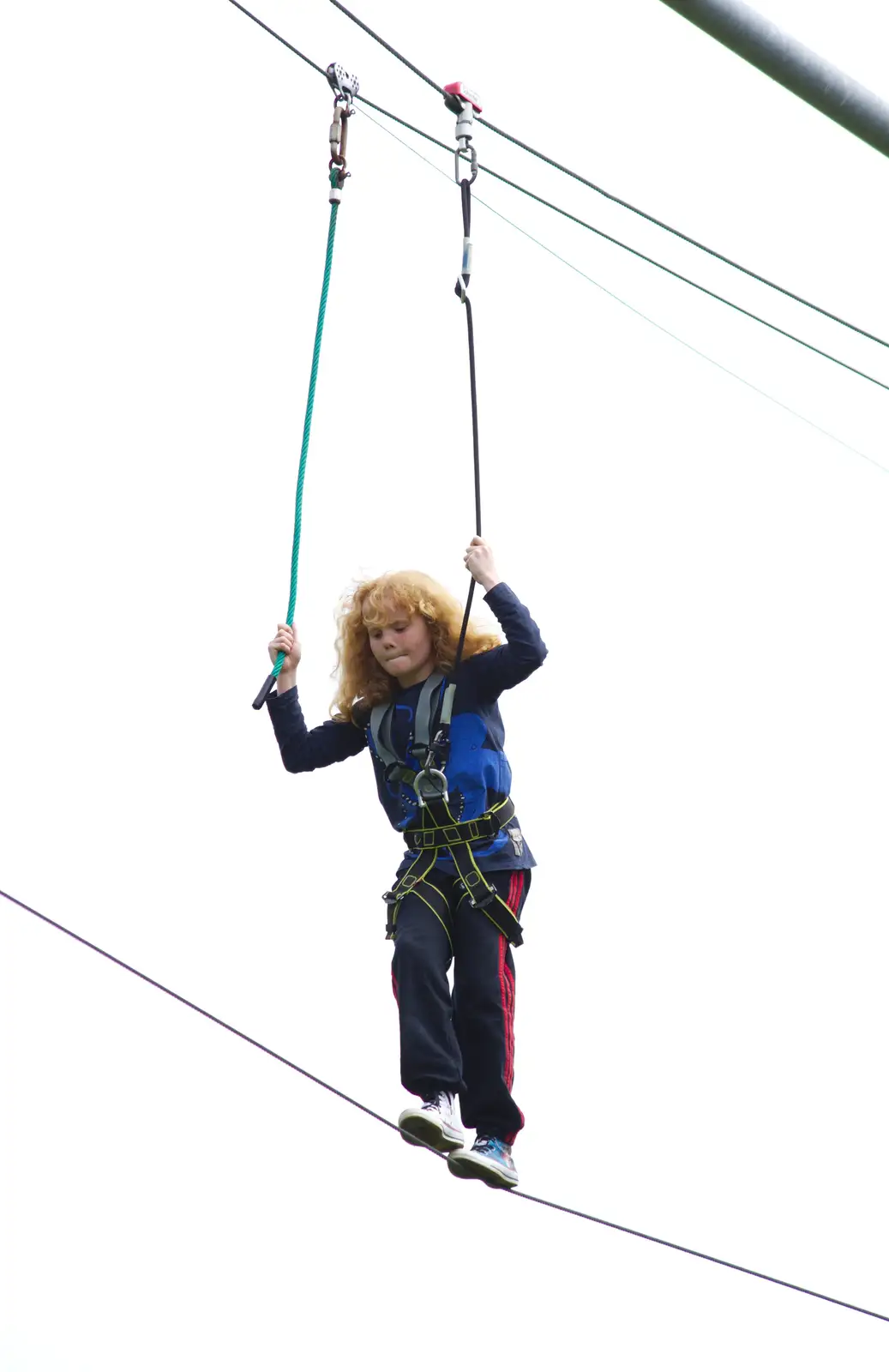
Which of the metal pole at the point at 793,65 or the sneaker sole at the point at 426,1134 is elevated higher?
the metal pole at the point at 793,65

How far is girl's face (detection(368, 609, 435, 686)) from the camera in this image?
12.0 ft

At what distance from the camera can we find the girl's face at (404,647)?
365 cm

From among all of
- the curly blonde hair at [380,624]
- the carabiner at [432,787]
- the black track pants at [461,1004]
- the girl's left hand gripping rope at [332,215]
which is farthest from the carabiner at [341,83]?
the black track pants at [461,1004]

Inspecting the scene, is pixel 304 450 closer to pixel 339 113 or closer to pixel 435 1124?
pixel 339 113

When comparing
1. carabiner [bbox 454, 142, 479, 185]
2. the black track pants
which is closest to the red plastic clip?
carabiner [bbox 454, 142, 479, 185]

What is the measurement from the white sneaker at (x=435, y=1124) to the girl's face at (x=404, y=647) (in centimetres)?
85

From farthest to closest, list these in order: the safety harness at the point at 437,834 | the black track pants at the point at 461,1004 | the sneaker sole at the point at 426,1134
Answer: the safety harness at the point at 437,834 → the black track pants at the point at 461,1004 → the sneaker sole at the point at 426,1134

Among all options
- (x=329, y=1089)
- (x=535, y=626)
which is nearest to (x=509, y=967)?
(x=329, y=1089)

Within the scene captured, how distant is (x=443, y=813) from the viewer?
357 cm

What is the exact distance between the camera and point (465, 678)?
11.8 ft

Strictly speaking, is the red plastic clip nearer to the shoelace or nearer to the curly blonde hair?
the curly blonde hair

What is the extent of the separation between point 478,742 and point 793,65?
1.61 meters

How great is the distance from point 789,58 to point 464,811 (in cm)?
170

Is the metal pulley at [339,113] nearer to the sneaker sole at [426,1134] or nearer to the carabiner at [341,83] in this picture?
the carabiner at [341,83]
